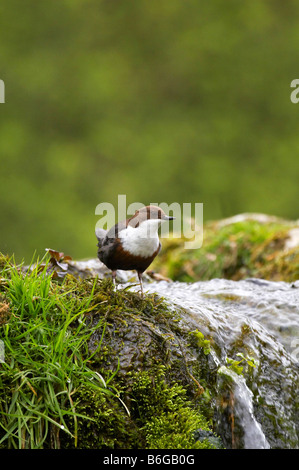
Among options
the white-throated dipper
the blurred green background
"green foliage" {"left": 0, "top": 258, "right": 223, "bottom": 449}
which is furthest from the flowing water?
the blurred green background

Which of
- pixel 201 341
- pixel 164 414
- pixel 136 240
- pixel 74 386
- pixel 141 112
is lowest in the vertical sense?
pixel 164 414

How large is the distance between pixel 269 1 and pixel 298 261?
10.4 meters

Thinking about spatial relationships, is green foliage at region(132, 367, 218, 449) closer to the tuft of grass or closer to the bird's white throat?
the tuft of grass

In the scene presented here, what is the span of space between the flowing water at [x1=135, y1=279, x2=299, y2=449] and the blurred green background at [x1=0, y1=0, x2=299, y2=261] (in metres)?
6.36

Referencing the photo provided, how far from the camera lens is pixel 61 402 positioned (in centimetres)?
220

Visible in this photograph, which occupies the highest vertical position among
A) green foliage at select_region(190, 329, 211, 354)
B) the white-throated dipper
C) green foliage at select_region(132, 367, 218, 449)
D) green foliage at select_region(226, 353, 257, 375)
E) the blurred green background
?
the blurred green background

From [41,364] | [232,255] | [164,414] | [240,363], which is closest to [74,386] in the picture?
[41,364]

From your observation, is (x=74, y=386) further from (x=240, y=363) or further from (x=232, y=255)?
(x=232, y=255)

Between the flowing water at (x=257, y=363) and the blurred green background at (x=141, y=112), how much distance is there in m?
6.36

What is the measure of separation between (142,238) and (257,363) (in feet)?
2.81

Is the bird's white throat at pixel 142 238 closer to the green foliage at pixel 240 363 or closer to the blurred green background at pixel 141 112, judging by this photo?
the green foliage at pixel 240 363

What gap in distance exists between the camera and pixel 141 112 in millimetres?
12750

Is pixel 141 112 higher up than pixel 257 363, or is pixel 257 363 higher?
pixel 141 112

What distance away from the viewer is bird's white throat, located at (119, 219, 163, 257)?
8.82 ft
